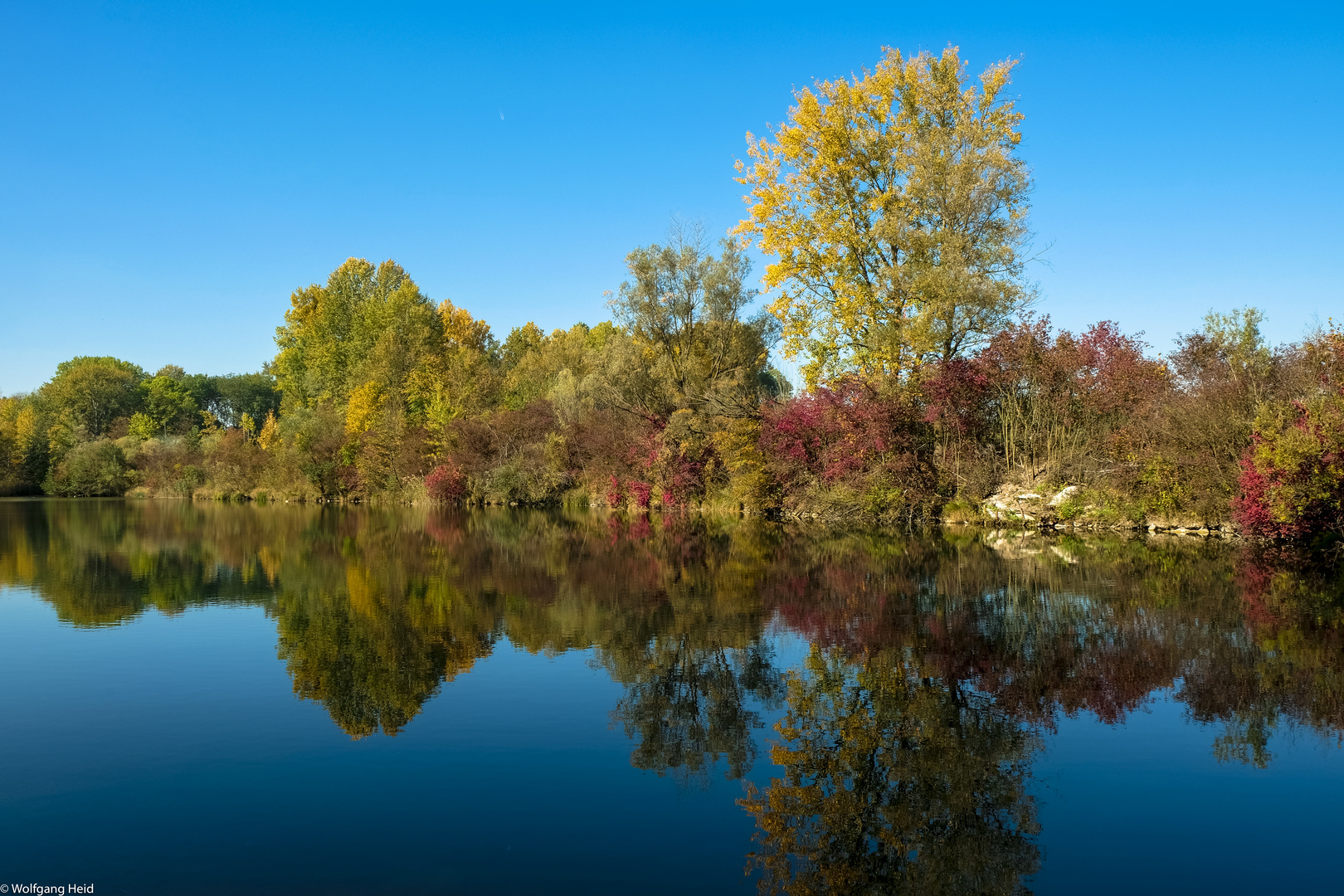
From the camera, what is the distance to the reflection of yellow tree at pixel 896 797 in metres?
4.84

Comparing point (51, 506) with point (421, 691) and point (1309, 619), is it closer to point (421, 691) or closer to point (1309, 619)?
point (421, 691)

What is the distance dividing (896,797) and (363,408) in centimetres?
5401

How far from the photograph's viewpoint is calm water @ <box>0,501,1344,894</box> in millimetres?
5039

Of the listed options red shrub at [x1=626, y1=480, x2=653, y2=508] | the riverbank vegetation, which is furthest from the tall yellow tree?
red shrub at [x1=626, y1=480, x2=653, y2=508]

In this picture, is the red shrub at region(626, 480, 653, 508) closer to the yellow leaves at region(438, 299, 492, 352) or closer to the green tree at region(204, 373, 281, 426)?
the yellow leaves at region(438, 299, 492, 352)

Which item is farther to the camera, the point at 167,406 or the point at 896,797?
the point at 167,406

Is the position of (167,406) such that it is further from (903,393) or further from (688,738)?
(688,738)

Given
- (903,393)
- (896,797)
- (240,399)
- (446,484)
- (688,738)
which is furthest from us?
(240,399)

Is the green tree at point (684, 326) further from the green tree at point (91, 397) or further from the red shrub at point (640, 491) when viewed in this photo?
the green tree at point (91, 397)

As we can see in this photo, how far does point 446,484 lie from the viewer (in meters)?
48.9

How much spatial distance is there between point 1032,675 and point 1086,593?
18.4ft

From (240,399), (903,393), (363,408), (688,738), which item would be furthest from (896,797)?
(240,399)

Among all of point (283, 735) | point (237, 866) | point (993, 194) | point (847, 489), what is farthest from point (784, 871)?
point (993, 194)

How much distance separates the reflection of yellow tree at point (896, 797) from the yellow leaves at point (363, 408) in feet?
169
